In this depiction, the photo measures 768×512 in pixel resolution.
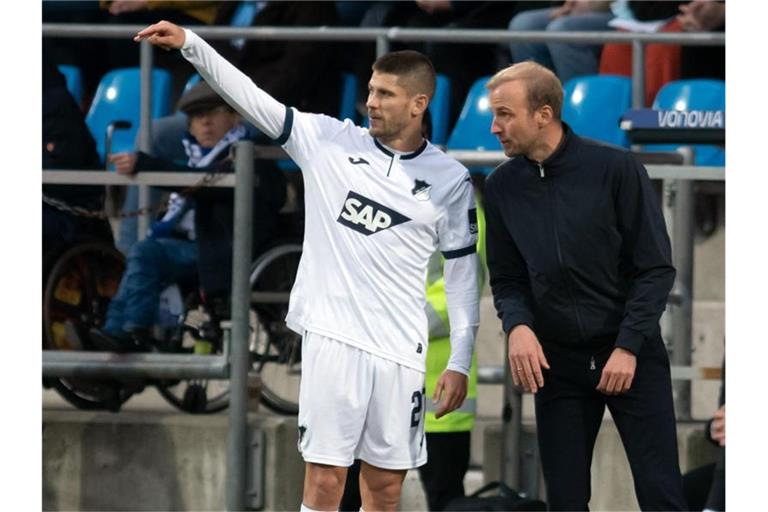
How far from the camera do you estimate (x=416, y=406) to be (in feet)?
20.0

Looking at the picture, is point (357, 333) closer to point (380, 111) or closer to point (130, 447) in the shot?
point (380, 111)

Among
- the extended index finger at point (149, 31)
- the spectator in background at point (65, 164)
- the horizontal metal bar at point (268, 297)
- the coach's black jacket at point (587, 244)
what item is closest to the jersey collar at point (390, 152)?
the coach's black jacket at point (587, 244)

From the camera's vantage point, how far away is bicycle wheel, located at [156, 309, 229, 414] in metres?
8.40

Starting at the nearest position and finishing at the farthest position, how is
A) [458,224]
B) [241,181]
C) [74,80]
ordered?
[458,224]
[241,181]
[74,80]

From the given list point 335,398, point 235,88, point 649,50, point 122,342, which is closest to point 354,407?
point 335,398

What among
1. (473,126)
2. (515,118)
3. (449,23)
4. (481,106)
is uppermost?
(449,23)

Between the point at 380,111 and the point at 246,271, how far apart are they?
7.21 feet

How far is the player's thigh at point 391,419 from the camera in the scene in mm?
6020

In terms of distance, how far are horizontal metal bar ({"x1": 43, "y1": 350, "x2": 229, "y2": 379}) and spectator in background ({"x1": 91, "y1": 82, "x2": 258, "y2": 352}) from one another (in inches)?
3.4

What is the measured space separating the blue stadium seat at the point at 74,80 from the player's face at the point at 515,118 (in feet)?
16.7

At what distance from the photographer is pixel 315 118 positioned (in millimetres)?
6191

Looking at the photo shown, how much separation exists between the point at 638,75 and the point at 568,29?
53cm

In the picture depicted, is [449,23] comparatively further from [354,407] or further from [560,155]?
[354,407]
